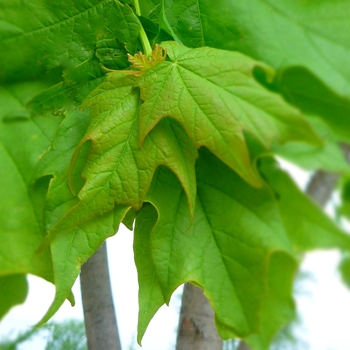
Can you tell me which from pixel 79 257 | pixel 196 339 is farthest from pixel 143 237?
pixel 196 339

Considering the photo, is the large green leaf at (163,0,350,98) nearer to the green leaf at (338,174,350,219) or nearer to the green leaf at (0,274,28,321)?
the green leaf at (0,274,28,321)

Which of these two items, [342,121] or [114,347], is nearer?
[342,121]

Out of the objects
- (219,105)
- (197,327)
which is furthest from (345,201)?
(219,105)

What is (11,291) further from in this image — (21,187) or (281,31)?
(281,31)

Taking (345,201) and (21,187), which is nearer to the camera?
(21,187)

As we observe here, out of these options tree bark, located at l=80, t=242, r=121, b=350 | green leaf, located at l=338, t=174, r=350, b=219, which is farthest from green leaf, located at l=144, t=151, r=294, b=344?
green leaf, located at l=338, t=174, r=350, b=219

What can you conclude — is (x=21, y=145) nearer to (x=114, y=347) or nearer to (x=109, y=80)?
(x=109, y=80)

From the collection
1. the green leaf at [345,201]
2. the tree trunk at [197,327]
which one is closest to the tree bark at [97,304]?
the tree trunk at [197,327]
